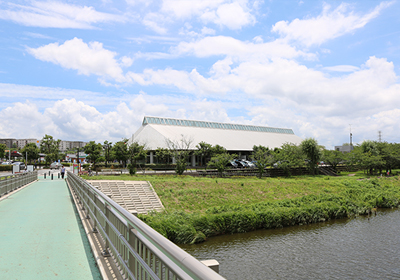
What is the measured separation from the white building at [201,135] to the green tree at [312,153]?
16.8 metres

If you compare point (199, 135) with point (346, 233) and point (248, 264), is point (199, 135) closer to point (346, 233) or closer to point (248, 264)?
point (346, 233)

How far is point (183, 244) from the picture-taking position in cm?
1670

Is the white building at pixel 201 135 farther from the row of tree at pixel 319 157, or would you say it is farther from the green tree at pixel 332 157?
the green tree at pixel 332 157

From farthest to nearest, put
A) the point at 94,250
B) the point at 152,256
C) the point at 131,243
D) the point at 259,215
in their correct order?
the point at 259,215 < the point at 94,250 < the point at 131,243 < the point at 152,256

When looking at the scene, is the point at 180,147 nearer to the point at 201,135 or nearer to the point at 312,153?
the point at 201,135

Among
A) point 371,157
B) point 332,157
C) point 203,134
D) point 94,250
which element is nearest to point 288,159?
point 332,157

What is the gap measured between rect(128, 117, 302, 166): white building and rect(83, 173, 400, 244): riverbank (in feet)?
88.9

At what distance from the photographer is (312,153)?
48344 millimetres

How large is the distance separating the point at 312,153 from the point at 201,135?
24.5 metres

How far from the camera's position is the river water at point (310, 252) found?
12680mm

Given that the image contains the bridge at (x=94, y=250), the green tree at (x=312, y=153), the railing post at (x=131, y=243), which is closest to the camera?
the bridge at (x=94, y=250)

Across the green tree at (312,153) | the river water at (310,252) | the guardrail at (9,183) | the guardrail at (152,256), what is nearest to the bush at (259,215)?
the river water at (310,252)

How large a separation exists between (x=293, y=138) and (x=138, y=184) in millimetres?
68920

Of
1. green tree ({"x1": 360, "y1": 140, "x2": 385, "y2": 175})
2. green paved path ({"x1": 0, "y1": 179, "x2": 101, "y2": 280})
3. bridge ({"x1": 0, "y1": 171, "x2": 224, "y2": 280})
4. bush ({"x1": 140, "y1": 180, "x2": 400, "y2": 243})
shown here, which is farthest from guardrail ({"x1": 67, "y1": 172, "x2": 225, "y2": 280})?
green tree ({"x1": 360, "y1": 140, "x2": 385, "y2": 175})
